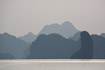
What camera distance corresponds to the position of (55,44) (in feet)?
5.70

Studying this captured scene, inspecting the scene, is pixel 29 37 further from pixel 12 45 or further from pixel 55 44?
pixel 55 44

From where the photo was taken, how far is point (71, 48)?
173cm

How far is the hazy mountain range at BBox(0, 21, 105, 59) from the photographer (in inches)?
67.7

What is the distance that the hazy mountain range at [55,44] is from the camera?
1.72m
